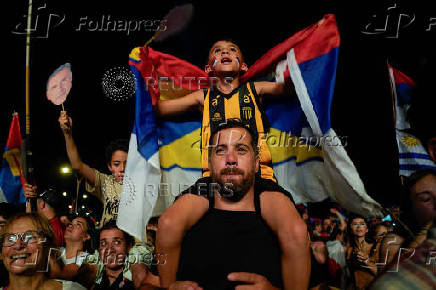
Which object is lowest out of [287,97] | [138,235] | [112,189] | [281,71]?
[138,235]

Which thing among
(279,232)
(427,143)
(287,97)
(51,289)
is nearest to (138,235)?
(51,289)

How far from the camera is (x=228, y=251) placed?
2.00 metres

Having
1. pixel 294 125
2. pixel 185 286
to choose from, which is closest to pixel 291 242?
pixel 185 286

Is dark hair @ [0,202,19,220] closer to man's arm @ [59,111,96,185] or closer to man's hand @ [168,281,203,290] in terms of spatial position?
man's arm @ [59,111,96,185]

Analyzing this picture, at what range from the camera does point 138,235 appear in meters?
2.77

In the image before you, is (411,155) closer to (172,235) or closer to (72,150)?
(172,235)

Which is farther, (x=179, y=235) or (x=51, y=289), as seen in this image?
(x=51, y=289)

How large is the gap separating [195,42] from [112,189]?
7.50ft

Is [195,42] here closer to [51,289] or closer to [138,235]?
[138,235]

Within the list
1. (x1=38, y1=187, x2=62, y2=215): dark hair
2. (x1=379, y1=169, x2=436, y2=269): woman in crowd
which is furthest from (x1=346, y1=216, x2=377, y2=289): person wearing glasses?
(x1=38, y1=187, x2=62, y2=215): dark hair

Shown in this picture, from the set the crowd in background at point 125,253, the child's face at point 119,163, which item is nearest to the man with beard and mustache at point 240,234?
the crowd in background at point 125,253

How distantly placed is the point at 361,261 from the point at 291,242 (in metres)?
2.03

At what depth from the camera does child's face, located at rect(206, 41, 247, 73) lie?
10.6ft

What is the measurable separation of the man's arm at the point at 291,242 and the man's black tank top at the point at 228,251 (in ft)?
0.17
